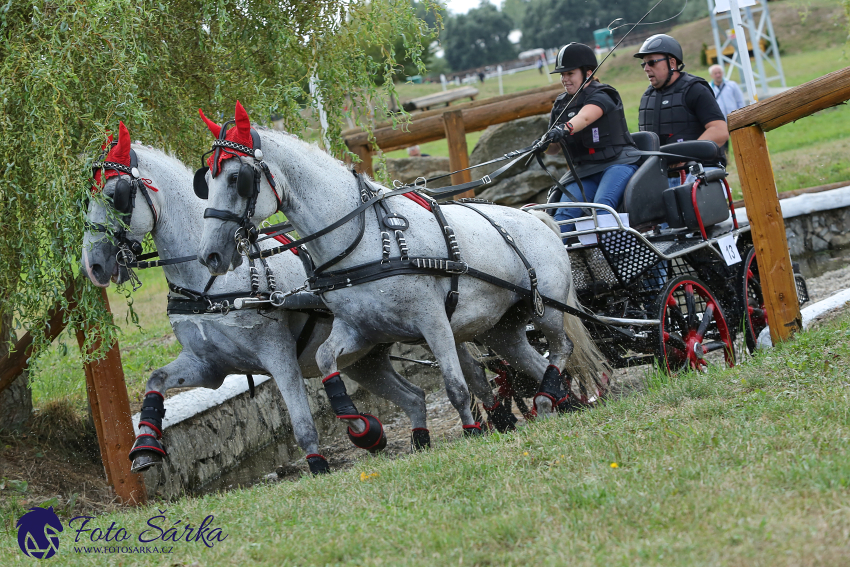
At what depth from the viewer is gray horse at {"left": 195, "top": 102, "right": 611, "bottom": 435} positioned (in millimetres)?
4383

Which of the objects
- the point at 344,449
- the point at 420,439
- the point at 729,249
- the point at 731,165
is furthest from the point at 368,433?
the point at 731,165

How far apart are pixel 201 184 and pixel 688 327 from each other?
3503 millimetres

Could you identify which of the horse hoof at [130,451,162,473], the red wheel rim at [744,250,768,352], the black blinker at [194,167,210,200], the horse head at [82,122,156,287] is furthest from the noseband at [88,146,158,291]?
the red wheel rim at [744,250,768,352]

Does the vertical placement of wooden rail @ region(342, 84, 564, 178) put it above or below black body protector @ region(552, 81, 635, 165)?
above

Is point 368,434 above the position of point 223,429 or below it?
above

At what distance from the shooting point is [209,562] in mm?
3270

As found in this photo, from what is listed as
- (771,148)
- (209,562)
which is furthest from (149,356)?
(771,148)

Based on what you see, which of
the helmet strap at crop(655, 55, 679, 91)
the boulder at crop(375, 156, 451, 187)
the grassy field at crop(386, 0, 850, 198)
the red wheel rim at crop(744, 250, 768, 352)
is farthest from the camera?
the grassy field at crop(386, 0, 850, 198)

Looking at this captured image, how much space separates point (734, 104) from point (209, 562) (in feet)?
35.3

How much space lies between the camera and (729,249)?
6.29m

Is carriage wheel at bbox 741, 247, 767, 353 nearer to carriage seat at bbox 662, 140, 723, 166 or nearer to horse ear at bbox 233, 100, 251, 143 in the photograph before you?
carriage seat at bbox 662, 140, 723, 166

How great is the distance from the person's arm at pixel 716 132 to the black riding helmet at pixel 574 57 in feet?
3.93

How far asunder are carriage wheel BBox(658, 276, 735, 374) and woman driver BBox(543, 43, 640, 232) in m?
0.79

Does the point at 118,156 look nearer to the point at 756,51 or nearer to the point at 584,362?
the point at 584,362
